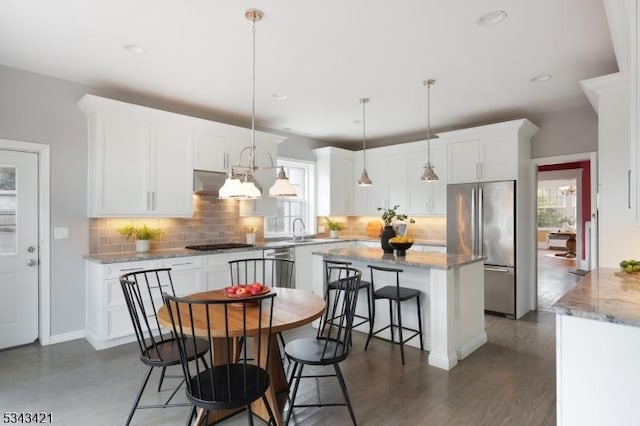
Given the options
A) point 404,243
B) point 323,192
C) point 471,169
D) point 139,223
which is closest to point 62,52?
point 139,223

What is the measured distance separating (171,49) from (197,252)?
7.18 feet

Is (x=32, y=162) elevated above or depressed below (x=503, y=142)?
below

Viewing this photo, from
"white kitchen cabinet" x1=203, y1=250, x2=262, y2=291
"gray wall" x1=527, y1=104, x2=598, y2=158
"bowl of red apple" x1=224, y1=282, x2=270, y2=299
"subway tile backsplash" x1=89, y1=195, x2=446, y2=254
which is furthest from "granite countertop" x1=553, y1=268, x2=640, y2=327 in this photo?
"subway tile backsplash" x1=89, y1=195, x2=446, y2=254

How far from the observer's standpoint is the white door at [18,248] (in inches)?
137

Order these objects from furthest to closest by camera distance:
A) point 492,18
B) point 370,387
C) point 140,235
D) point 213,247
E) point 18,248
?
point 213,247 → point 140,235 → point 18,248 → point 370,387 → point 492,18

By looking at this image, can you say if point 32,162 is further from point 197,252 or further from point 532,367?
point 532,367

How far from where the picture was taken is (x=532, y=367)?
312cm

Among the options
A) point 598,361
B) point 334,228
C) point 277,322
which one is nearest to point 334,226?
point 334,228

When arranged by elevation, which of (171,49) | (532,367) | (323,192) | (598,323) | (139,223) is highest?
(171,49)

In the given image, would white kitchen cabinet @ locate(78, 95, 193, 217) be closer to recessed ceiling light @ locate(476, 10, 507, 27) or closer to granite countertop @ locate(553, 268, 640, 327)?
recessed ceiling light @ locate(476, 10, 507, 27)

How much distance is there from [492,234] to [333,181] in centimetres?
274

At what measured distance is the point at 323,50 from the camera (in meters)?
3.09

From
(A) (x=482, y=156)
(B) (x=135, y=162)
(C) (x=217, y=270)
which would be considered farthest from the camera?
(A) (x=482, y=156)

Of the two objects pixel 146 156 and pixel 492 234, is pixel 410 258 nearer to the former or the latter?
pixel 492 234
